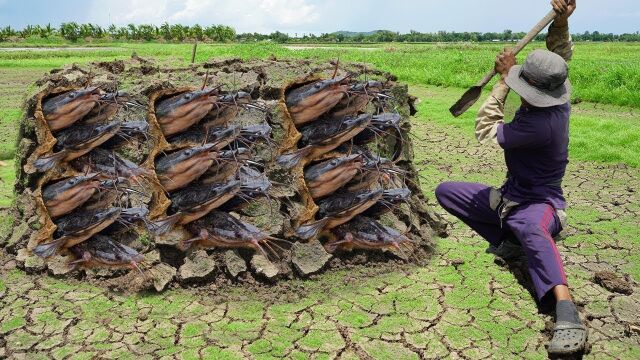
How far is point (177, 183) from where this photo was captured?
3.91 meters

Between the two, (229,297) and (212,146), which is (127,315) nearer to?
(229,297)

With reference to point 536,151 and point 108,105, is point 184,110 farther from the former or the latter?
point 536,151

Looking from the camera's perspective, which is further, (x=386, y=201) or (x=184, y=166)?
(x=386, y=201)

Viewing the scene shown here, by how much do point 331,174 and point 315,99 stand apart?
58 cm

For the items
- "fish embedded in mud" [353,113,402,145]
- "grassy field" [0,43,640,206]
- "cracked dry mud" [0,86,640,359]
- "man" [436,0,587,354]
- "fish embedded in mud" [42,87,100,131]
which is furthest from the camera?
"grassy field" [0,43,640,206]

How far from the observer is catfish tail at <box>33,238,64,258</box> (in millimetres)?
3969

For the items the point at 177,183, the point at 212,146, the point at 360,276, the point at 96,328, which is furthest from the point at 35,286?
the point at 360,276

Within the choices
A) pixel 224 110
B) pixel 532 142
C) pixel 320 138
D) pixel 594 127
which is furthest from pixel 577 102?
pixel 224 110

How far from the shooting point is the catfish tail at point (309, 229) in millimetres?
4113

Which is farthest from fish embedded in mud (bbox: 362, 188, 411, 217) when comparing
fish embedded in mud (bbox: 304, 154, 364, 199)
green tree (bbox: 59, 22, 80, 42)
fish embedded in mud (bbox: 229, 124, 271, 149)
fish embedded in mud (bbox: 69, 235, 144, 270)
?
green tree (bbox: 59, 22, 80, 42)

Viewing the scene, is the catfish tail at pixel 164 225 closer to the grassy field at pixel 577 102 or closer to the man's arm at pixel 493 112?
the grassy field at pixel 577 102

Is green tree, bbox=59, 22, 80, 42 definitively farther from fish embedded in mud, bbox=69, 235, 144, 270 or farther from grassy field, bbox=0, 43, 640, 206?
fish embedded in mud, bbox=69, 235, 144, 270

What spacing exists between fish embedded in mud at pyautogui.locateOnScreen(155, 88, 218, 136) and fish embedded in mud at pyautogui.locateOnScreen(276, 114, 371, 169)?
2.20 ft

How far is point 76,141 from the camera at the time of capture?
4.00 m
